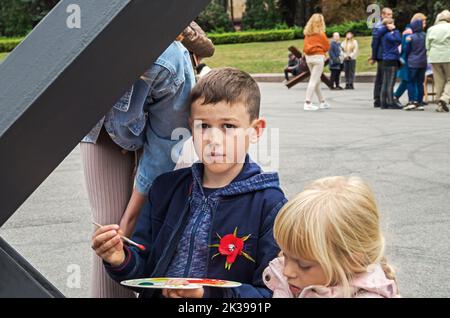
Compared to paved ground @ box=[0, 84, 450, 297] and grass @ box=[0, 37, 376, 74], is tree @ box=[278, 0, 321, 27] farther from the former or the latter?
paved ground @ box=[0, 84, 450, 297]

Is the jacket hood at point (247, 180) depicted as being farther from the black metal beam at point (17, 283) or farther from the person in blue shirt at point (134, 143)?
the black metal beam at point (17, 283)

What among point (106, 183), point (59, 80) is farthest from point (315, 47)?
point (59, 80)

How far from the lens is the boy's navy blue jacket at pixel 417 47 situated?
12.9 metres

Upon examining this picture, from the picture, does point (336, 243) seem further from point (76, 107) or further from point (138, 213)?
point (138, 213)

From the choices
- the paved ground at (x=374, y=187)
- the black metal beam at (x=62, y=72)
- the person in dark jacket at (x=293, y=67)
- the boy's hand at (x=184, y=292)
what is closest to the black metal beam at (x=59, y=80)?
the black metal beam at (x=62, y=72)

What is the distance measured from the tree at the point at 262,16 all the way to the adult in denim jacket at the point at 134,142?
41.2 meters

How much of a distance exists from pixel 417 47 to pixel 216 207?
11622 millimetres

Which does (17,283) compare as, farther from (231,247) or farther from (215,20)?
(215,20)

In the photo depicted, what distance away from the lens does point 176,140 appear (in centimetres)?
240

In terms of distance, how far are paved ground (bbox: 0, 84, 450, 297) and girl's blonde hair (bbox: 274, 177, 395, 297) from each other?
7.35ft

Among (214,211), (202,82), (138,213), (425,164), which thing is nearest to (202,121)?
(202,82)

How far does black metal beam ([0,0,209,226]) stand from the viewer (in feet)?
3.76

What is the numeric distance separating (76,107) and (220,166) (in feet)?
3.14

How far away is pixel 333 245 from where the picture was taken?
171 centimetres
